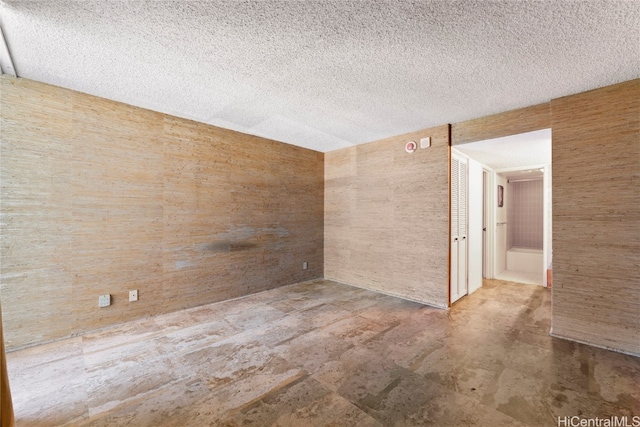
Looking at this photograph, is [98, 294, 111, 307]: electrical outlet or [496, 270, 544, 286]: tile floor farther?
[496, 270, 544, 286]: tile floor

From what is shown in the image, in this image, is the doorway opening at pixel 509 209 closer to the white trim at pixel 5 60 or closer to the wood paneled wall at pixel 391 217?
the wood paneled wall at pixel 391 217

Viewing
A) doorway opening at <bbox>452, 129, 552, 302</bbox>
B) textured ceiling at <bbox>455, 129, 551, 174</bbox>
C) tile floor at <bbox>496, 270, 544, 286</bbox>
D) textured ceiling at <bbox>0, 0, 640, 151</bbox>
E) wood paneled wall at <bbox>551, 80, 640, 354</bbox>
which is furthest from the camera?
tile floor at <bbox>496, 270, 544, 286</bbox>

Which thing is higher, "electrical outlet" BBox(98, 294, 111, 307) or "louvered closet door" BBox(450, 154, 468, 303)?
"louvered closet door" BBox(450, 154, 468, 303)

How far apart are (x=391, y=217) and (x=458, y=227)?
106 cm

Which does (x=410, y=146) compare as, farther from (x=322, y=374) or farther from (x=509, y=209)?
(x=509, y=209)

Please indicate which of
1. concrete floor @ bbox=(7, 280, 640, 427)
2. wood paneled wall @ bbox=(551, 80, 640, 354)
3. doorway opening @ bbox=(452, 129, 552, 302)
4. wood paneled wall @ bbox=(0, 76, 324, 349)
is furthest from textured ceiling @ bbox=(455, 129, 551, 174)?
wood paneled wall @ bbox=(0, 76, 324, 349)

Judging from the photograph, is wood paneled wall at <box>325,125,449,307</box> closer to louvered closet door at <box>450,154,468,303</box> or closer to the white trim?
louvered closet door at <box>450,154,468,303</box>

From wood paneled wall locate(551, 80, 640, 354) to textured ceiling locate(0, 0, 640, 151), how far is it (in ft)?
0.99

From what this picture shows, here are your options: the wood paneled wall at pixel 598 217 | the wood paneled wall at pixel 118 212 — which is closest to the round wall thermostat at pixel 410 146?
the wood paneled wall at pixel 598 217

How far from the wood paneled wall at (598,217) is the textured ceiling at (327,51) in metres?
0.30

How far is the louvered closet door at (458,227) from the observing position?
162 inches

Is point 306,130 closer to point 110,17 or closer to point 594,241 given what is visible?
point 110,17

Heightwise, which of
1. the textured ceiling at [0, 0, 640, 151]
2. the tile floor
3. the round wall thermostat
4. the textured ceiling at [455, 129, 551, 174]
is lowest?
the tile floor

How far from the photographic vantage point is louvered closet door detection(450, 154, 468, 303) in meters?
4.11
